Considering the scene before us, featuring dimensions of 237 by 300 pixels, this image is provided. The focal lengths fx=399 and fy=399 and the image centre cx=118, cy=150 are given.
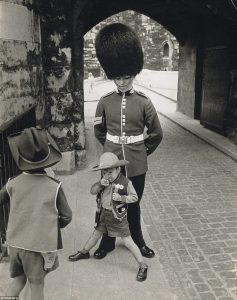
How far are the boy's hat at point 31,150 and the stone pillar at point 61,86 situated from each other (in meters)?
3.73

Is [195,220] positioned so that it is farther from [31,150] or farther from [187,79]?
[187,79]

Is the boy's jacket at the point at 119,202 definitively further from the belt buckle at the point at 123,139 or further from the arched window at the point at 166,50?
the arched window at the point at 166,50

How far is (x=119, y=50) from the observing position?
11.5 feet

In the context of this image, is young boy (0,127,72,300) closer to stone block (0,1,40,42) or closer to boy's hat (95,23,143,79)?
boy's hat (95,23,143,79)

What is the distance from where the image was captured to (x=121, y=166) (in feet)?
12.0

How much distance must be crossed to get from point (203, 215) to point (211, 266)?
4.02 ft

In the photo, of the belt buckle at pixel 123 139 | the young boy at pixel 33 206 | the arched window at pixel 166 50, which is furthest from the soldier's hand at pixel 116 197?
the arched window at pixel 166 50

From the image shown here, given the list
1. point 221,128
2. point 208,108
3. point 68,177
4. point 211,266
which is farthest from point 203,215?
point 208,108

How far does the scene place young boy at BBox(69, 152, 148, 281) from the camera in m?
3.35

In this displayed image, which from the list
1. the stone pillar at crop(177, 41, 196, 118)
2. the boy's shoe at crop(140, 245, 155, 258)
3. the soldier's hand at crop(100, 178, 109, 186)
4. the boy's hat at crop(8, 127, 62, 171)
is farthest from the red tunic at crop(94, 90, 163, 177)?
the stone pillar at crop(177, 41, 196, 118)

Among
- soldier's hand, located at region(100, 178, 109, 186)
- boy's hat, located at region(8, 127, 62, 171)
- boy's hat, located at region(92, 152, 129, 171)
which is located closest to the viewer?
boy's hat, located at region(8, 127, 62, 171)

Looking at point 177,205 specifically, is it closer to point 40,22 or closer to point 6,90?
point 6,90

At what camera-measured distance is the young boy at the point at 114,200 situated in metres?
3.35

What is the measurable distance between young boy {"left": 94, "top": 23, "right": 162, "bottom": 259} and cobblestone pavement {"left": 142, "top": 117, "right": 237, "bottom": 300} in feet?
3.03
